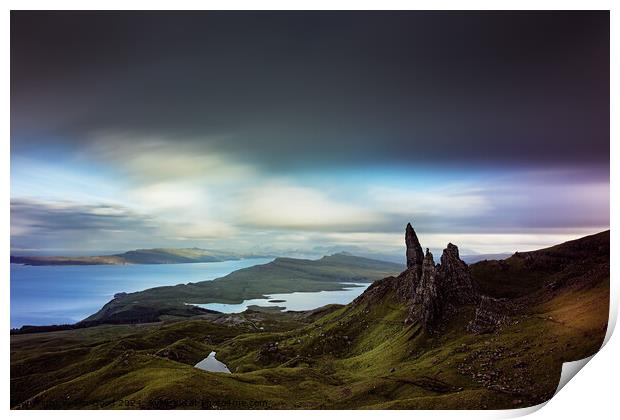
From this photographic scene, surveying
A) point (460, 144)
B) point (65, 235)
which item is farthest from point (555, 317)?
point (65, 235)

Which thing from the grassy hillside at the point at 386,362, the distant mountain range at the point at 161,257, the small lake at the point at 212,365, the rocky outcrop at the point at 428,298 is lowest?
the small lake at the point at 212,365

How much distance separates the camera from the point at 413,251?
71125mm

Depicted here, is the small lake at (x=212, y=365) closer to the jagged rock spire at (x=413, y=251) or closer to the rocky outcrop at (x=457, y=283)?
the jagged rock spire at (x=413, y=251)

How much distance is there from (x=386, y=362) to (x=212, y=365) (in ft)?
121

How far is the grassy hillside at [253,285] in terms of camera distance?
236 feet

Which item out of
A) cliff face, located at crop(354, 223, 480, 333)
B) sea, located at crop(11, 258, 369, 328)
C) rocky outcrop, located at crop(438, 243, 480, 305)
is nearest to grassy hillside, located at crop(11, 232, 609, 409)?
cliff face, located at crop(354, 223, 480, 333)

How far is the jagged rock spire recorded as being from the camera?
5844 centimetres

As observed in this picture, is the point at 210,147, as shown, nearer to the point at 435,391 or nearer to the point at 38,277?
the point at 38,277

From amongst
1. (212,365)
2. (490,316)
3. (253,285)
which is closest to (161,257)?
(253,285)

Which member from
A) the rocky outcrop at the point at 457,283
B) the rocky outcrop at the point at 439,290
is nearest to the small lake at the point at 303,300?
the rocky outcrop at the point at 439,290

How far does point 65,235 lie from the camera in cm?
5353

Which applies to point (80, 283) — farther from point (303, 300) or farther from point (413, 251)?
point (303, 300)

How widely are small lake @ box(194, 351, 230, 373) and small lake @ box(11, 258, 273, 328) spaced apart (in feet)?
70.0

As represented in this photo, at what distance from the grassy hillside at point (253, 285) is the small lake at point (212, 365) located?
38.4 feet
